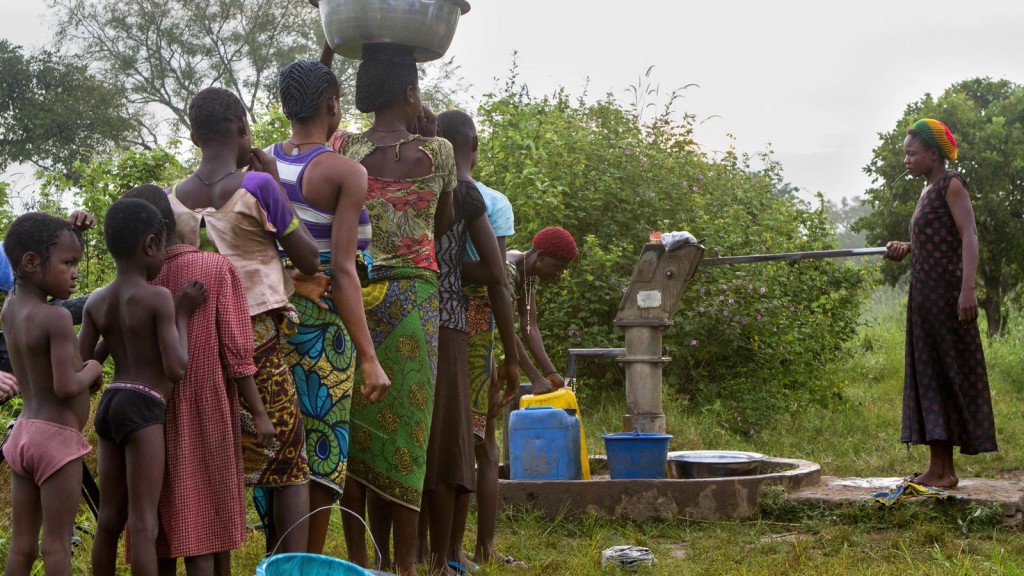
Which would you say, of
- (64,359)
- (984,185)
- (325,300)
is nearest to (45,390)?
(64,359)

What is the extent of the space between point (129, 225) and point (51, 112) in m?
22.1

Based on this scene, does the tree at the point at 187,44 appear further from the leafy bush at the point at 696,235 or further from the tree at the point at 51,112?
the leafy bush at the point at 696,235

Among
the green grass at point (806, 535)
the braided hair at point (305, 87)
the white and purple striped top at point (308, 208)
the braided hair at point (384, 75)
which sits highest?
the braided hair at point (384, 75)

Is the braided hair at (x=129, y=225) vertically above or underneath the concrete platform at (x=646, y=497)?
above

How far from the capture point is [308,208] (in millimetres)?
3379

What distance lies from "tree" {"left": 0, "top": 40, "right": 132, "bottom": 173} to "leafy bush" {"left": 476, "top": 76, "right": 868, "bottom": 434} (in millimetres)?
15878

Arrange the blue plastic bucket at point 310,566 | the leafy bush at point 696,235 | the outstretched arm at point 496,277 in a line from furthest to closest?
the leafy bush at point 696,235, the outstretched arm at point 496,277, the blue plastic bucket at point 310,566

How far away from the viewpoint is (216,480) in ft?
10.0

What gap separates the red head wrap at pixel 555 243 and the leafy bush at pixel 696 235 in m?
3.77

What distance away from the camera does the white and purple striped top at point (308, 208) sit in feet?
11.1

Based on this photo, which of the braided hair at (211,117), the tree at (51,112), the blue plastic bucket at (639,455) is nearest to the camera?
the braided hair at (211,117)

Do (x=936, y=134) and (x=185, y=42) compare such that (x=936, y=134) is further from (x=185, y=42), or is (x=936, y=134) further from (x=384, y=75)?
(x=185, y=42)

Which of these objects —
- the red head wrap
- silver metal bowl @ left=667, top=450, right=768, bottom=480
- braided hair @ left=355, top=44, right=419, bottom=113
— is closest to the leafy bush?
silver metal bowl @ left=667, top=450, right=768, bottom=480

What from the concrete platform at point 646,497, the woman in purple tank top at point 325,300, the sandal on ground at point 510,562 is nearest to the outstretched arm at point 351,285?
the woman in purple tank top at point 325,300
